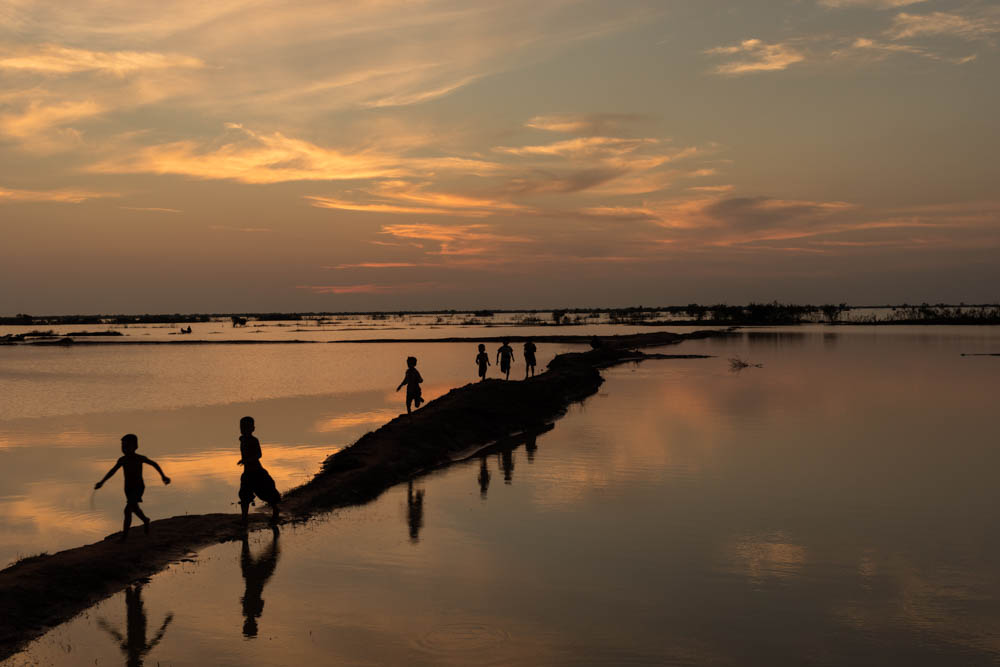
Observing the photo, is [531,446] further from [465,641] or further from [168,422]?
[465,641]

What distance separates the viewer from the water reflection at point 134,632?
27.6 feet

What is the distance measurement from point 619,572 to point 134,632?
5680mm

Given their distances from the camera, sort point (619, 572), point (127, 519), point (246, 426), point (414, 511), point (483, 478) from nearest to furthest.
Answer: point (619, 572), point (127, 519), point (246, 426), point (414, 511), point (483, 478)

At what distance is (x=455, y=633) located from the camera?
28.7 feet

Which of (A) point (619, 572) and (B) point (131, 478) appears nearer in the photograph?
(A) point (619, 572)

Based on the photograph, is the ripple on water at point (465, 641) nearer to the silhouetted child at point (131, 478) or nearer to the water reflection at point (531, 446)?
the silhouetted child at point (131, 478)

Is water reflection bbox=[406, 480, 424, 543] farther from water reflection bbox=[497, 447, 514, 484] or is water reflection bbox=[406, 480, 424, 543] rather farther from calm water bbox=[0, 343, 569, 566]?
calm water bbox=[0, 343, 569, 566]

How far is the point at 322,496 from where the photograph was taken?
1499 cm

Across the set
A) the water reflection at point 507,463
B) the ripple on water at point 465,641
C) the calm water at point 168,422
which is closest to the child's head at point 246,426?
the calm water at point 168,422

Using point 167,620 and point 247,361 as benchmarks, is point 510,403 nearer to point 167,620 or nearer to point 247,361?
point 167,620

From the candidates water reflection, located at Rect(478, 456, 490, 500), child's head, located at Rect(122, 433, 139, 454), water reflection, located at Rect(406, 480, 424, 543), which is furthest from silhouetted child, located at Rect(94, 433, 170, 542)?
water reflection, located at Rect(478, 456, 490, 500)

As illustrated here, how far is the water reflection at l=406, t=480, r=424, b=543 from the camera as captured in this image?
42.7 feet

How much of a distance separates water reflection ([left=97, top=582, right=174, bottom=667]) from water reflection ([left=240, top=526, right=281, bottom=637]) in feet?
2.78

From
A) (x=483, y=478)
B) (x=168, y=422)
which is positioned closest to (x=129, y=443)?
(x=483, y=478)
